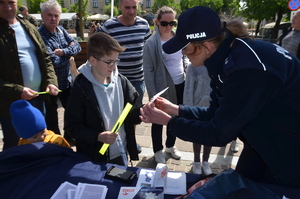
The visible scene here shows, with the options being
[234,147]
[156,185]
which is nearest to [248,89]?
[156,185]

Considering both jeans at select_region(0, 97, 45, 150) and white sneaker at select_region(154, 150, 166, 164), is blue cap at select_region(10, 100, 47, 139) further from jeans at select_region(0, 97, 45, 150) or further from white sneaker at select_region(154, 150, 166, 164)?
white sneaker at select_region(154, 150, 166, 164)

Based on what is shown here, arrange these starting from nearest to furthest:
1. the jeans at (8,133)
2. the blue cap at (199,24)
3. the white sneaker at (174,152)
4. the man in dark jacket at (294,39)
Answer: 1. the blue cap at (199,24)
2. the jeans at (8,133)
3. the white sneaker at (174,152)
4. the man in dark jacket at (294,39)

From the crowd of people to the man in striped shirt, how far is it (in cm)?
1

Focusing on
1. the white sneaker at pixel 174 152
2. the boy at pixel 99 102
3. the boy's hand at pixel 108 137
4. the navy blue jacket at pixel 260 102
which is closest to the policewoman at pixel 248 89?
the navy blue jacket at pixel 260 102

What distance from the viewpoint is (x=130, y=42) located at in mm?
3139

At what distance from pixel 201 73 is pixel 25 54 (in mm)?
1814

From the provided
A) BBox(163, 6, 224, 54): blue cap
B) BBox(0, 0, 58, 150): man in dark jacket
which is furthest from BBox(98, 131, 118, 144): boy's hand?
BBox(0, 0, 58, 150): man in dark jacket

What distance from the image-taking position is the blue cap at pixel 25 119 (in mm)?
1819

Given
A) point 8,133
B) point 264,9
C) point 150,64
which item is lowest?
point 8,133

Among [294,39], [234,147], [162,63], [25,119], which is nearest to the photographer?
[25,119]

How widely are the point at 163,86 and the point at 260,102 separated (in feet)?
6.16

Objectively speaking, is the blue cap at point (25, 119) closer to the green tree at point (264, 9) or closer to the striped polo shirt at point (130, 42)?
the striped polo shirt at point (130, 42)

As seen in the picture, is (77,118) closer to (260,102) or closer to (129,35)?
(260,102)

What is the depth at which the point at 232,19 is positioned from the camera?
4.73 feet
